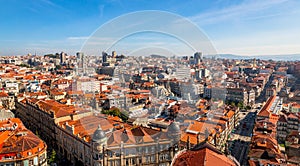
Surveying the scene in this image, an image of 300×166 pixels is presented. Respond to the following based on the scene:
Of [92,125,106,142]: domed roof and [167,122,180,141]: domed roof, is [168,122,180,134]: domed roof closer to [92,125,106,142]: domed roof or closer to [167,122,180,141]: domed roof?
[167,122,180,141]: domed roof

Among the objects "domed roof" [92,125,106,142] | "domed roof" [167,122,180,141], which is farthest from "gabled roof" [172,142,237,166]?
"domed roof" [92,125,106,142]

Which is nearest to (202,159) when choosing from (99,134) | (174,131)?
(174,131)

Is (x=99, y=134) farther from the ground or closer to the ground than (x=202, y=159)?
farther from the ground

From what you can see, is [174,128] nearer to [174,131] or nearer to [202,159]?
[174,131]

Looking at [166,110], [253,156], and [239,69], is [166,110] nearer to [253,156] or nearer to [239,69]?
[253,156]

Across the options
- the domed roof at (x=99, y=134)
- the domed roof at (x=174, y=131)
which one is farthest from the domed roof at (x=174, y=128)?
the domed roof at (x=99, y=134)

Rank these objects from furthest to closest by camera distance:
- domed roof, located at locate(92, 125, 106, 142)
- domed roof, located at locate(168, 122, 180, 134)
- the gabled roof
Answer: domed roof, located at locate(168, 122, 180, 134) → domed roof, located at locate(92, 125, 106, 142) → the gabled roof

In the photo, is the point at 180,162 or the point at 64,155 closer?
the point at 180,162

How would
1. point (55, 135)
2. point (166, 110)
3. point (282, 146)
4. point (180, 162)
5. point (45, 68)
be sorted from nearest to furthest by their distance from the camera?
1. point (180, 162)
2. point (166, 110)
3. point (55, 135)
4. point (282, 146)
5. point (45, 68)

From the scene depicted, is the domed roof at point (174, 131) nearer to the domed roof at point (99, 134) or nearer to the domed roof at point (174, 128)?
the domed roof at point (174, 128)

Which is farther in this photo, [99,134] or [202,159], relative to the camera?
[99,134]

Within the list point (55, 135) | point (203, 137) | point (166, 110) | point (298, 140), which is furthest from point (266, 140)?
point (55, 135)
